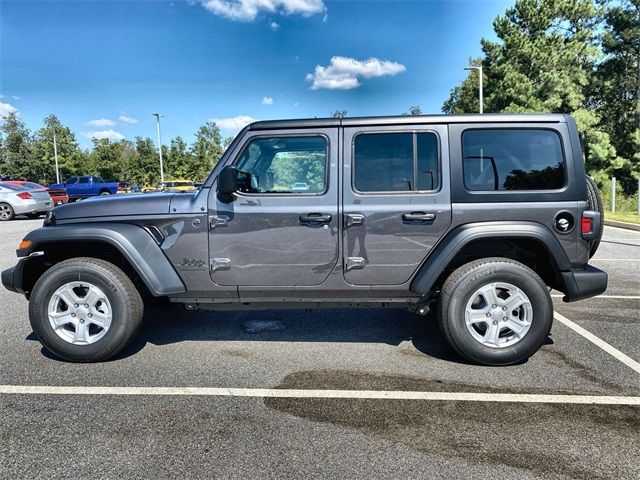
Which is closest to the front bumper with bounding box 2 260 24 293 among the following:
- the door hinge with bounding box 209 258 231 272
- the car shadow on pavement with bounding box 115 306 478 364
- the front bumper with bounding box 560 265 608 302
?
the car shadow on pavement with bounding box 115 306 478 364

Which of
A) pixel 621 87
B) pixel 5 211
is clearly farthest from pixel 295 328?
pixel 621 87

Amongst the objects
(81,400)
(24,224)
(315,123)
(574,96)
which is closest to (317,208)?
(315,123)

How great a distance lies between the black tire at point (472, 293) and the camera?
11.6 ft

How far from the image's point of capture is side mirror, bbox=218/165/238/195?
3502mm

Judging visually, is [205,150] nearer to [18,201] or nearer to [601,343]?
[18,201]

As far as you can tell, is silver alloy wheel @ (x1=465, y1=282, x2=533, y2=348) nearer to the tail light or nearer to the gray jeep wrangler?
the gray jeep wrangler

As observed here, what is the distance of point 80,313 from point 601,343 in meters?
4.56

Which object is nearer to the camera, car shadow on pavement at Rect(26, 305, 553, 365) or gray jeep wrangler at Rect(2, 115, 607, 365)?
gray jeep wrangler at Rect(2, 115, 607, 365)

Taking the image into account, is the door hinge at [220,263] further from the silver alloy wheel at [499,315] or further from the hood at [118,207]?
the silver alloy wheel at [499,315]

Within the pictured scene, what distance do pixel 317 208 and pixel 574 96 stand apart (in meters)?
25.7

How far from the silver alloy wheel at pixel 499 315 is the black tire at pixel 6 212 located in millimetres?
16787

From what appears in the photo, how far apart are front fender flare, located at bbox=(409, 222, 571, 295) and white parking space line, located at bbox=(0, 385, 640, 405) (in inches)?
33.2

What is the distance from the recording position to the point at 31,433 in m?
2.71

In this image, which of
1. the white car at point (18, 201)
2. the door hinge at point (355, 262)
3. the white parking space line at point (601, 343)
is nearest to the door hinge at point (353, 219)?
the door hinge at point (355, 262)
